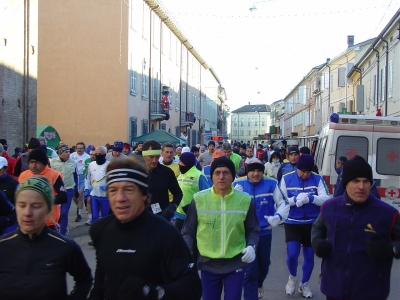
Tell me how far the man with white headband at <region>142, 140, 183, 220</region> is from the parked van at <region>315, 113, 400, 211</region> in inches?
187

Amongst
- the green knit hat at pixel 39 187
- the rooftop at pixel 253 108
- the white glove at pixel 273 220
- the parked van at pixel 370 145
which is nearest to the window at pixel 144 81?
the parked van at pixel 370 145

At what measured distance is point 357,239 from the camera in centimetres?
400

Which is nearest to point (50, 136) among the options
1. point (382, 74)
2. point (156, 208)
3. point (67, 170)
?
point (67, 170)

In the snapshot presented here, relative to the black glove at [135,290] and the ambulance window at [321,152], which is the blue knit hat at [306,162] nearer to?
the ambulance window at [321,152]

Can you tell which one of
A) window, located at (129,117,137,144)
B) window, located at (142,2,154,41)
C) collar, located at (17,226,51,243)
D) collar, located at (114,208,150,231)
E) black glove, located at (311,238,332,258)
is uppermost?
window, located at (142,2,154,41)

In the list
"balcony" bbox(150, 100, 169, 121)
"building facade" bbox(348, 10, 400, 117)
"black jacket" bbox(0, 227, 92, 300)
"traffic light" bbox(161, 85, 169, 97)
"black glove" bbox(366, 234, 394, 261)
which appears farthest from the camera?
"traffic light" bbox(161, 85, 169, 97)

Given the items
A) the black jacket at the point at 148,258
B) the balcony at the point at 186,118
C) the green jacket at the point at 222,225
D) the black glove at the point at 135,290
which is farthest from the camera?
the balcony at the point at 186,118

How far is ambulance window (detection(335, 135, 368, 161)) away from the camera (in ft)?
35.7

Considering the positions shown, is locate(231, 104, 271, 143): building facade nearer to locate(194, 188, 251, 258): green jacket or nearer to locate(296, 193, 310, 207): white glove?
locate(296, 193, 310, 207): white glove

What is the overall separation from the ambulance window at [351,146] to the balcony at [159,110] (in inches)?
923

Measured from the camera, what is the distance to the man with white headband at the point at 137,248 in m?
2.84

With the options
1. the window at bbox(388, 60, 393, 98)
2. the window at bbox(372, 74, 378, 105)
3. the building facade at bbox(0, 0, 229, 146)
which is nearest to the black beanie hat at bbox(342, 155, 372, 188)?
the window at bbox(388, 60, 393, 98)

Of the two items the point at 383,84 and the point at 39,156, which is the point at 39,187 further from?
the point at 383,84

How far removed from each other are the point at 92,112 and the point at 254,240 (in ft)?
81.2
